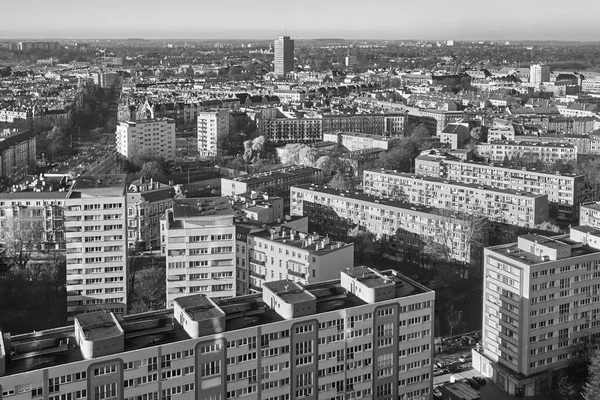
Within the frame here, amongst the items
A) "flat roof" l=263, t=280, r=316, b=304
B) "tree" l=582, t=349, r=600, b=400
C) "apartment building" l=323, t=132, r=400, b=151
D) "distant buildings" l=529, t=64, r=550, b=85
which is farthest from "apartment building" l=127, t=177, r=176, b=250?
"distant buildings" l=529, t=64, r=550, b=85

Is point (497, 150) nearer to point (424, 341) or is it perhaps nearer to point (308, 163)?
point (308, 163)

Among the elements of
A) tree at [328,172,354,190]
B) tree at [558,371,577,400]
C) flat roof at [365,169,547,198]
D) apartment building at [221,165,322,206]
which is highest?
flat roof at [365,169,547,198]

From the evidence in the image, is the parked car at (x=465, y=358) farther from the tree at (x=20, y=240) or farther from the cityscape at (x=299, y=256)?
the tree at (x=20, y=240)

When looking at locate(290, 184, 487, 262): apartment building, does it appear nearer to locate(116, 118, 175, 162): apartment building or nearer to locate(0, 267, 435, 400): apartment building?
locate(0, 267, 435, 400): apartment building

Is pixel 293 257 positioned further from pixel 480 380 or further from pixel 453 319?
pixel 480 380

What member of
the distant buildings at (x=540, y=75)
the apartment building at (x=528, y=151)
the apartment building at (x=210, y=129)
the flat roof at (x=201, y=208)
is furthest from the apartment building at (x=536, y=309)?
the distant buildings at (x=540, y=75)

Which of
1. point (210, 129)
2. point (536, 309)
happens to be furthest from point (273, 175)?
point (536, 309)

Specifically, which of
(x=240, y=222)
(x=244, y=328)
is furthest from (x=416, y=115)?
(x=244, y=328)

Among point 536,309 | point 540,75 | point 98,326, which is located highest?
point 540,75
